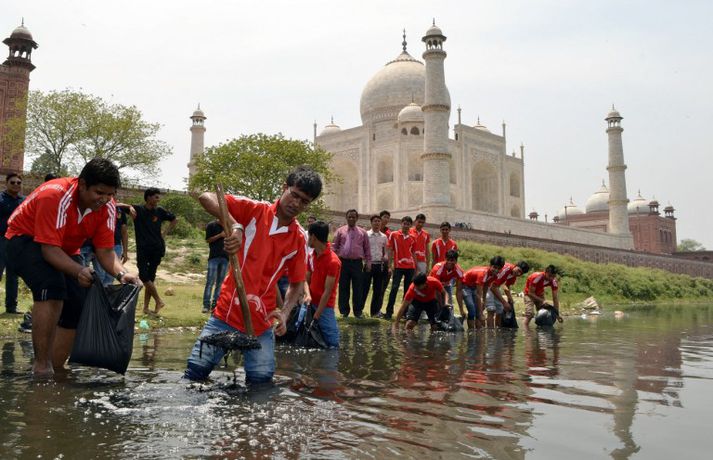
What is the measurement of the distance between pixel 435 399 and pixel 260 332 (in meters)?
1.16

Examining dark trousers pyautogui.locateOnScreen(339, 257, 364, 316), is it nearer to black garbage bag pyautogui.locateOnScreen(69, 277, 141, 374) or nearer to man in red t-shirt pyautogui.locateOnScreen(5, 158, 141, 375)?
man in red t-shirt pyautogui.locateOnScreen(5, 158, 141, 375)

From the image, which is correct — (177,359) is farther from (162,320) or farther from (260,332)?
(162,320)

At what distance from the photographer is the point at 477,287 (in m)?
9.48

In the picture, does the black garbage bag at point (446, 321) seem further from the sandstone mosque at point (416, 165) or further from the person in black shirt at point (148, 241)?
the sandstone mosque at point (416, 165)

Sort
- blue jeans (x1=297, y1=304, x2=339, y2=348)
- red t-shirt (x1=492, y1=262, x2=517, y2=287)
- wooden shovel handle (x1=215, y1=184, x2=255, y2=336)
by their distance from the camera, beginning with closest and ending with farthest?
wooden shovel handle (x1=215, y1=184, x2=255, y2=336) → blue jeans (x1=297, y1=304, x2=339, y2=348) → red t-shirt (x1=492, y1=262, x2=517, y2=287)

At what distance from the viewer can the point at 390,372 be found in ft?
15.7

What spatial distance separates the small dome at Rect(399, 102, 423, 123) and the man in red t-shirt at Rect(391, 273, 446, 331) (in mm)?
36485

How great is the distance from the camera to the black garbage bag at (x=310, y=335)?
20.0ft

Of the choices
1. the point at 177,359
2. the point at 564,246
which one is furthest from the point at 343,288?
the point at 564,246

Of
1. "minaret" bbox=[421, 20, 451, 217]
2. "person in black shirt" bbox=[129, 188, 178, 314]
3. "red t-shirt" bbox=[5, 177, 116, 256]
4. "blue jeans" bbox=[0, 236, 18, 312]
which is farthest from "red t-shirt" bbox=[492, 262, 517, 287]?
"minaret" bbox=[421, 20, 451, 217]

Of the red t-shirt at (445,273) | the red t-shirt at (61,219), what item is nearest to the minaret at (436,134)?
the red t-shirt at (445,273)

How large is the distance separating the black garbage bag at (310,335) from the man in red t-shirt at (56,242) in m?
2.32

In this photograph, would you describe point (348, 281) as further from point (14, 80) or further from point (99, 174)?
point (14, 80)

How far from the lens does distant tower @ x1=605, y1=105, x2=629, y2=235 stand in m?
46.3
